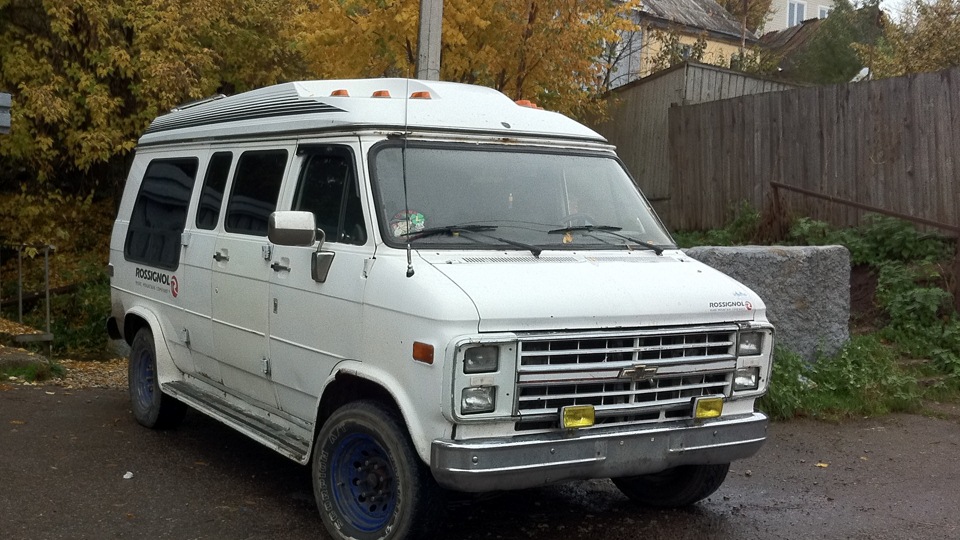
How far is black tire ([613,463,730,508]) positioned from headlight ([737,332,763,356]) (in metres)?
0.69

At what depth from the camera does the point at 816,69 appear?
23062 mm

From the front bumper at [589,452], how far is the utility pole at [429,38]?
5465 millimetres

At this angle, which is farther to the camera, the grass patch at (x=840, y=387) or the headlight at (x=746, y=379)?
the grass patch at (x=840, y=387)

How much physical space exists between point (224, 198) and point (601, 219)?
2.45m

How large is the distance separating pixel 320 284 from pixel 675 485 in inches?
89.3

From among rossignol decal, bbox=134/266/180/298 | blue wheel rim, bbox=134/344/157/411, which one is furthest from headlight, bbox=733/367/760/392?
blue wheel rim, bbox=134/344/157/411

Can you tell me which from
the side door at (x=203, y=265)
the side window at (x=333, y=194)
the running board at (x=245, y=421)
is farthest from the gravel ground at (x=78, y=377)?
the side window at (x=333, y=194)

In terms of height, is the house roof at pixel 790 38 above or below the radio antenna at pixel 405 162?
above

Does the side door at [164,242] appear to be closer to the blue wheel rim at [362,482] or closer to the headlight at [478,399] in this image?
the blue wheel rim at [362,482]

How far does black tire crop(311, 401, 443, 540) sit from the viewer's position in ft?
15.4

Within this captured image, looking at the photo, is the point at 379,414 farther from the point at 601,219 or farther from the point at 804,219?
the point at 804,219

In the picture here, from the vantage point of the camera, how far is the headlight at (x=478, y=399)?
447cm

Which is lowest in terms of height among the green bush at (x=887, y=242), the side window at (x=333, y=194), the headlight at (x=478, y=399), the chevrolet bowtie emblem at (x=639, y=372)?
the headlight at (x=478, y=399)

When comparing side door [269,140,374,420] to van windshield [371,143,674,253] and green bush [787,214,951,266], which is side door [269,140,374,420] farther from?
green bush [787,214,951,266]
